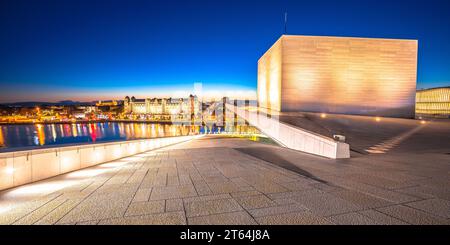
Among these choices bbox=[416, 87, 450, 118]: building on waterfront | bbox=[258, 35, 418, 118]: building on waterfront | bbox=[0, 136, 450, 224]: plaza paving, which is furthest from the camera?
bbox=[416, 87, 450, 118]: building on waterfront

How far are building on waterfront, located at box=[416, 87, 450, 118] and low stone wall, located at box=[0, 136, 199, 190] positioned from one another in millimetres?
50652

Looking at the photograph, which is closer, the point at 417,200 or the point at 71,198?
the point at 417,200

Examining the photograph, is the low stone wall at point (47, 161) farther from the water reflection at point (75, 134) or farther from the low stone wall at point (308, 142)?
the water reflection at point (75, 134)

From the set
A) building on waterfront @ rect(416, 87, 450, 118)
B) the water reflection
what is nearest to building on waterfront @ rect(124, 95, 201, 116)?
the water reflection

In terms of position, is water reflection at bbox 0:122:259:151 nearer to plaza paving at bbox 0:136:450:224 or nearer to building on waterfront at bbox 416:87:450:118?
plaza paving at bbox 0:136:450:224

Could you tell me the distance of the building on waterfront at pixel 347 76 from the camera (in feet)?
86.7

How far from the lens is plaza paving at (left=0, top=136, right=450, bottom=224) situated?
8.69ft

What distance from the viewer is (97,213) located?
282 centimetres

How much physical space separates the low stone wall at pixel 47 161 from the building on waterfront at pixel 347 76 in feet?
75.9

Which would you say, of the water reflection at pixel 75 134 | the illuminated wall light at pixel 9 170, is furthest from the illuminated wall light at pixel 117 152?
the water reflection at pixel 75 134

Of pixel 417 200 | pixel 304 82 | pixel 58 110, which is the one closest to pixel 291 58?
pixel 304 82

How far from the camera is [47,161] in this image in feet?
16.2
